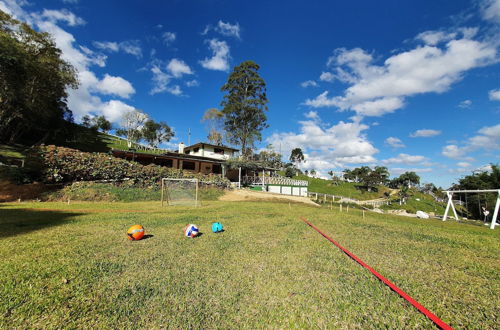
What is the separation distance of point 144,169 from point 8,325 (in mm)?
18307

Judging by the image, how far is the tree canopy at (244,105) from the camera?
32.7 meters

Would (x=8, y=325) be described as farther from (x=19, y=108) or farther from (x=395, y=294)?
(x=19, y=108)

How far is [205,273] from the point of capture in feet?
12.1

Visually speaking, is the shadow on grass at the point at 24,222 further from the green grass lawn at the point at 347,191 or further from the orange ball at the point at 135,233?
the green grass lawn at the point at 347,191

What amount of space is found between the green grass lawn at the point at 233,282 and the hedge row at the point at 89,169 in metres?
11.1

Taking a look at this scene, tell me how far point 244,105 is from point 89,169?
2328cm

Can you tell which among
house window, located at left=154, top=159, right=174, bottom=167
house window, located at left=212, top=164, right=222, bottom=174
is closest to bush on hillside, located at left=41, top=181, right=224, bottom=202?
house window, located at left=154, top=159, right=174, bottom=167

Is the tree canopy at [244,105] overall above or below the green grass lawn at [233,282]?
above

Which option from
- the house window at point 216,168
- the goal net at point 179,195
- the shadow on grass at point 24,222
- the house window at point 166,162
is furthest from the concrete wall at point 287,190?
the shadow on grass at point 24,222

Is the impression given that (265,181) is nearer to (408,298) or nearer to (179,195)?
(179,195)

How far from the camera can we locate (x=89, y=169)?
1594cm

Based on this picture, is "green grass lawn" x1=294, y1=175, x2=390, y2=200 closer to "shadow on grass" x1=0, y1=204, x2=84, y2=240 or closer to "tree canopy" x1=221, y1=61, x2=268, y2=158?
"tree canopy" x1=221, y1=61, x2=268, y2=158

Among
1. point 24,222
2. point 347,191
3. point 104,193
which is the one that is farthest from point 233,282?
point 347,191

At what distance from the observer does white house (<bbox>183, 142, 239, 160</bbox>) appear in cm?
3284
